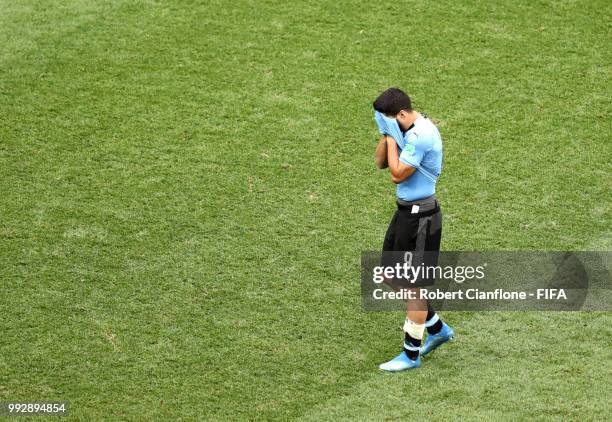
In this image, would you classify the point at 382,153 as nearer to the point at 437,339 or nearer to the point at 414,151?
the point at 414,151

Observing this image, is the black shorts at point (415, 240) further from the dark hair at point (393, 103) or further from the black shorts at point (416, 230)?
the dark hair at point (393, 103)

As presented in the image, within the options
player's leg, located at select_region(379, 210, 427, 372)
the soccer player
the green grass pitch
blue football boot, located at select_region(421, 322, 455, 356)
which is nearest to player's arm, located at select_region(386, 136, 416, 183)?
the soccer player

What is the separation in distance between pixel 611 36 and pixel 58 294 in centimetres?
679

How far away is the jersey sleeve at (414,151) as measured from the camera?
7012 millimetres

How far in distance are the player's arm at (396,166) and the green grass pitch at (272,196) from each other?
4.51 ft

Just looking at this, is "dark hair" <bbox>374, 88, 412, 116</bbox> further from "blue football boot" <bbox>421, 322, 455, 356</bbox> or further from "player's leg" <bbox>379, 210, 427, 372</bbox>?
"blue football boot" <bbox>421, 322, 455, 356</bbox>

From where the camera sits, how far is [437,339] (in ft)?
25.0

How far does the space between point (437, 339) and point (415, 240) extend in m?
0.82

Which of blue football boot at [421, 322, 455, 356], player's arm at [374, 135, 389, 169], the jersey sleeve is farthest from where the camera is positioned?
blue football boot at [421, 322, 455, 356]

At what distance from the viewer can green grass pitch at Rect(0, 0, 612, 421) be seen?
727cm

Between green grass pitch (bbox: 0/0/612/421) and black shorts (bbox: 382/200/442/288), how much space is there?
0.73 m

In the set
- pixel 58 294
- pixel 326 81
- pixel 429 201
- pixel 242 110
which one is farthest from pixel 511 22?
pixel 58 294

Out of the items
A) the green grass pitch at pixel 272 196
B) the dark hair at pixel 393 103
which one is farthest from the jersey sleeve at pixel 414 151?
the green grass pitch at pixel 272 196

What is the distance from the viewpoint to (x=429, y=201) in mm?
7270
